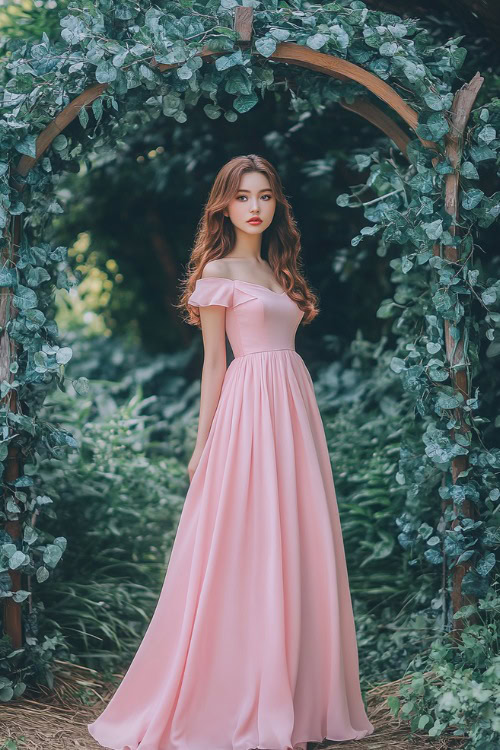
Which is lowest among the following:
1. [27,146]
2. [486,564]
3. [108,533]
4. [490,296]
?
[486,564]

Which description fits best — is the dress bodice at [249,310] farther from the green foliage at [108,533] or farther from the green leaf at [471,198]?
the green foliage at [108,533]

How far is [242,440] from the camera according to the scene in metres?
2.76

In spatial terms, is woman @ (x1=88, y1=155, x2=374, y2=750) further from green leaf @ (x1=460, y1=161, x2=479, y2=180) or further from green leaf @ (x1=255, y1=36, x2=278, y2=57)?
green leaf @ (x1=460, y1=161, x2=479, y2=180)

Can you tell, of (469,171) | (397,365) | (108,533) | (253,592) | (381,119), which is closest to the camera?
(253,592)

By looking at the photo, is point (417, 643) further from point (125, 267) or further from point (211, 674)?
point (125, 267)

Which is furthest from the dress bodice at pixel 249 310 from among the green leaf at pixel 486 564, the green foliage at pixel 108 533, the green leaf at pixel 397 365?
the green foliage at pixel 108 533

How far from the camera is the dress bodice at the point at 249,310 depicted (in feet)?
9.19

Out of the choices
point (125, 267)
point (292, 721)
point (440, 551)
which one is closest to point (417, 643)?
point (440, 551)

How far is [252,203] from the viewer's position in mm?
2848

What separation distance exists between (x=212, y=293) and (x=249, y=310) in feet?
0.44

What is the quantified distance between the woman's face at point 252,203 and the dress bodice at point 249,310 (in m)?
0.20

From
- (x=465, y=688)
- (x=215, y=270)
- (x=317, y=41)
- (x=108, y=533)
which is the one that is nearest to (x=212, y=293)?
(x=215, y=270)

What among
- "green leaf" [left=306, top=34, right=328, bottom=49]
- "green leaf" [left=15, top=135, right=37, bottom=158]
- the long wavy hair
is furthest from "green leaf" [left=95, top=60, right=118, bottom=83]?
"green leaf" [left=306, top=34, right=328, bottom=49]

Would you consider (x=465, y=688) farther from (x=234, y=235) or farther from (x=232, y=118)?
(x=232, y=118)
